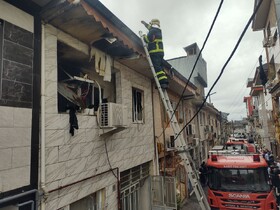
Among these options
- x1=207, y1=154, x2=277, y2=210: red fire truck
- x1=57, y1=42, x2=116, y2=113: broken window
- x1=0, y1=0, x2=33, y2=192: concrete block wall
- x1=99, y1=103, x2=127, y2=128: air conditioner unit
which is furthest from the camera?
x1=207, y1=154, x2=277, y2=210: red fire truck

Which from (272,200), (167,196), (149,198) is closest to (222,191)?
(272,200)

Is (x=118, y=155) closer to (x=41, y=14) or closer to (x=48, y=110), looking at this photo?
(x=48, y=110)

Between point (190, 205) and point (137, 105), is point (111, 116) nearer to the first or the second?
point (137, 105)

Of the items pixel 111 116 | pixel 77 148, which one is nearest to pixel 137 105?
pixel 111 116

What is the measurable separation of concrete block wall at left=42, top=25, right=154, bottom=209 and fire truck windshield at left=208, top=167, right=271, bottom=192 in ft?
13.9

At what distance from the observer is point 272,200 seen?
332 inches

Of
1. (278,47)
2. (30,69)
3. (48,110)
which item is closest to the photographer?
(30,69)

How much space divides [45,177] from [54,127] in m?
0.98

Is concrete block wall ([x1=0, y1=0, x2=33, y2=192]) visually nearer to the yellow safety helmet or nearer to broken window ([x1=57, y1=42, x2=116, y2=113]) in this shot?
broken window ([x1=57, y1=42, x2=116, y2=113])

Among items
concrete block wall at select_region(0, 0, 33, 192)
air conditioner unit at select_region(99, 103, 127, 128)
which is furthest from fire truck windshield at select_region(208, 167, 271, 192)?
concrete block wall at select_region(0, 0, 33, 192)

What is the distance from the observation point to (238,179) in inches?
362

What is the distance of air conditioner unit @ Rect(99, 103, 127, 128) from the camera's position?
560 cm

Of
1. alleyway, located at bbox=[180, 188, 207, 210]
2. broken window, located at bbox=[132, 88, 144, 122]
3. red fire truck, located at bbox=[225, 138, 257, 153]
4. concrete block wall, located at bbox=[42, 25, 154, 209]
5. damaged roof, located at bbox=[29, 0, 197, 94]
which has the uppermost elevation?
→ damaged roof, located at bbox=[29, 0, 197, 94]

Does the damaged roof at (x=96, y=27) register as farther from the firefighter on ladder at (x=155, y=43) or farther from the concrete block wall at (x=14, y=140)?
the concrete block wall at (x=14, y=140)
